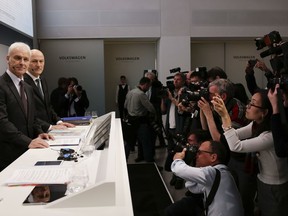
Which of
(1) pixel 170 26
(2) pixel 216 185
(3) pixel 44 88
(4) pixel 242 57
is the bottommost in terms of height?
(2) pixel 216 185

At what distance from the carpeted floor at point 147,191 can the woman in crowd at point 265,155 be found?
119 centimetres

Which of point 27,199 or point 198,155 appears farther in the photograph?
point 198,155

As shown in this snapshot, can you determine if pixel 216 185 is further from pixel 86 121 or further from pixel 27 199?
pixel 86 121

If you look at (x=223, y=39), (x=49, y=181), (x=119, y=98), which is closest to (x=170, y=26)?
(x=223, y=39)

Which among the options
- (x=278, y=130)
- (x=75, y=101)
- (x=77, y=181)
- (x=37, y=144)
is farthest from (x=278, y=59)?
(x=75, y=101)

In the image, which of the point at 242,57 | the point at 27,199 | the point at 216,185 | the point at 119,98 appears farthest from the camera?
the point at 242,57

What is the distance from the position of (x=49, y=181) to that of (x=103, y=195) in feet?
1.27

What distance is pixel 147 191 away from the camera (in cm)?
365

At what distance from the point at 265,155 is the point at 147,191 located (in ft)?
5.96

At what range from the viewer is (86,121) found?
3.29 m

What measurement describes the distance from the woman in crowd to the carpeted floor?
47.0 inches

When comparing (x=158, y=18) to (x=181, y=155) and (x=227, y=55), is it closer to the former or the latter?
(x=227, y=55)

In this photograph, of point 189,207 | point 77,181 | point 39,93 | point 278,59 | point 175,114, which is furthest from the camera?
point 175,114

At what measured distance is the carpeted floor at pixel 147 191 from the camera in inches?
124
